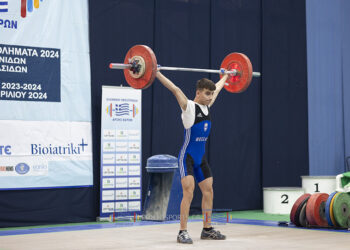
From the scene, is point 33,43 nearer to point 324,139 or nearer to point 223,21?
point 223,21

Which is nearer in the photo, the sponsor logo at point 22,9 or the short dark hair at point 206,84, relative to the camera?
the short dark hair at point 206,84

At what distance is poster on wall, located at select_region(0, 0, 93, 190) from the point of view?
660cm

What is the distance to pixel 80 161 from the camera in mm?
7066

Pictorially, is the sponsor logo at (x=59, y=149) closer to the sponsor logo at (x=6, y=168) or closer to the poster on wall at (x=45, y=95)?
the poster on wall at (x=45, y=95)

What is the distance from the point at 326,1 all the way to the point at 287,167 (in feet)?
9.49

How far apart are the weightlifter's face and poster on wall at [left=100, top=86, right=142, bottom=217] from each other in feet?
7.39

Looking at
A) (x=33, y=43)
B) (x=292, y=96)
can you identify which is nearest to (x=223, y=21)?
(x=292, y=96)

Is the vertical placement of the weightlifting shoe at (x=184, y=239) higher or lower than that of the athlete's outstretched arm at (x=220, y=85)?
lower

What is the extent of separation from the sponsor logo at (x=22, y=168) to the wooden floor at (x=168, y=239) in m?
1.20

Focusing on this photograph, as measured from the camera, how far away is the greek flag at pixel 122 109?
720 cm

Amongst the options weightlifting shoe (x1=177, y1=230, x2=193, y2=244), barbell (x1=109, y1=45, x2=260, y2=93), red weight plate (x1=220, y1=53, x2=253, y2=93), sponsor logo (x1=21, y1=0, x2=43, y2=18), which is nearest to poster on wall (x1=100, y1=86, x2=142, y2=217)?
sponsor logo (x1=21, y1=0, x2=43, y2=18)

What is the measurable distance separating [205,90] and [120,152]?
238 centimetres

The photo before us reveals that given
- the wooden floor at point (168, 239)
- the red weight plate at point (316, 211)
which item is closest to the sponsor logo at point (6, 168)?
the wooden floor at point (168, 239)

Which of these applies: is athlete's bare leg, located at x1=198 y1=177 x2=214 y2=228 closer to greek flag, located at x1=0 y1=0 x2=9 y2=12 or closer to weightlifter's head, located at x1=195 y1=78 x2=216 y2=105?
weightlifter's head, located at x1=195 y1=78 x2=216 y2=105
